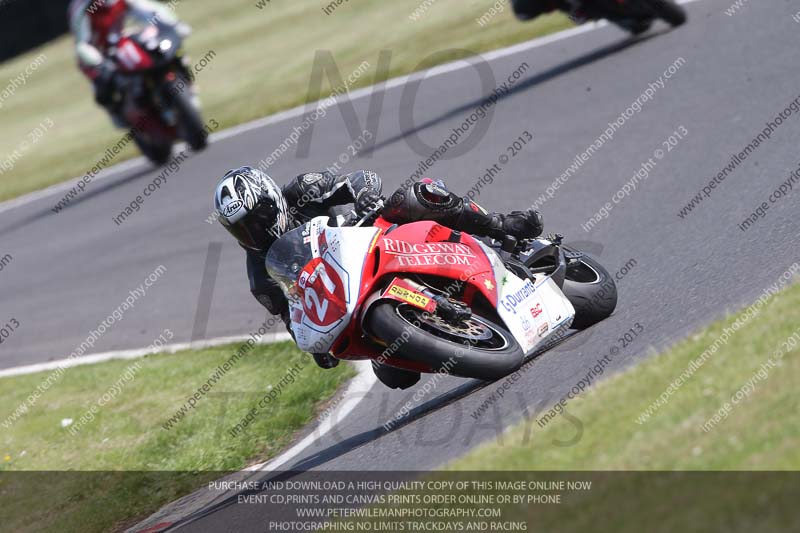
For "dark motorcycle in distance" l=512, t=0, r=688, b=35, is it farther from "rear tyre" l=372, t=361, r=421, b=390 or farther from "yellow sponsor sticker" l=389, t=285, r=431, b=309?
"yellow sponsor sticker" l=389, t=285, r=431, b=309

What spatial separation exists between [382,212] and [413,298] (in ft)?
2.73

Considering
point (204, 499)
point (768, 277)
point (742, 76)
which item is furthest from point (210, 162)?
point (768, 277)

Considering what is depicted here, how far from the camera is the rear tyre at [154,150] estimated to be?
638 inches

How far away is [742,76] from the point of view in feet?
34.9

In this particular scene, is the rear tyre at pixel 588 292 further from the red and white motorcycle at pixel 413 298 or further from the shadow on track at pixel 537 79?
the shadow on track at pixel 537 79

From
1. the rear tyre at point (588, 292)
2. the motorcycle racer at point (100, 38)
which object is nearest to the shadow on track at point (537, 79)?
the motorcycle racer at point (100, 38)

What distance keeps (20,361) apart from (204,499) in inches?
226

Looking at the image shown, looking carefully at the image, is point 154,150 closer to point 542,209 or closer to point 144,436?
point 542,209

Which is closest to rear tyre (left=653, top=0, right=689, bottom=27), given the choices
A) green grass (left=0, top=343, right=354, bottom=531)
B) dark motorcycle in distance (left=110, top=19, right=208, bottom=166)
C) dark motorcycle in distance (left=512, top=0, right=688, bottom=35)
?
dark motorcycle in distance (left=512, top=0, right=688, bottom=35)

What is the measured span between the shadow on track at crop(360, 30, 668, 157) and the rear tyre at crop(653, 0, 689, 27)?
0.17m

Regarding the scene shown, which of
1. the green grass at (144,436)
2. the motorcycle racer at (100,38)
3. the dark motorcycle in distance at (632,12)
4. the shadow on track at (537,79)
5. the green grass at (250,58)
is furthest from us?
the green grass at (250,58)

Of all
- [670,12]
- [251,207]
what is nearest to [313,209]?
[251,207]

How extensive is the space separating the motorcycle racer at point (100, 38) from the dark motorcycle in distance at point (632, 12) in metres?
5.71

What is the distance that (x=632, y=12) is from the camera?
12.9 metres
